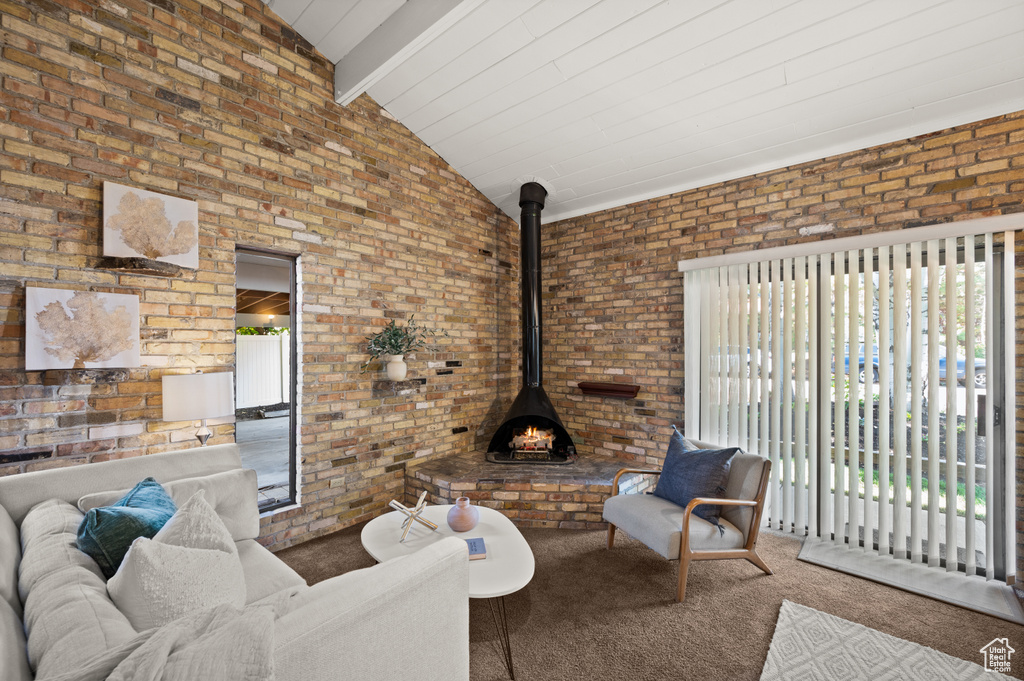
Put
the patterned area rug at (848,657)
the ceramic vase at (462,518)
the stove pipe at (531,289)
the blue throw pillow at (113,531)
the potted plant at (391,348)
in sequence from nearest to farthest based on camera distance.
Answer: the blue throw pillow at (113,531) → the patterned area rug at (848,657) → the ceramic vase at (462,518) → the potted plant at (391,348) → the stove pipe at (531,289)

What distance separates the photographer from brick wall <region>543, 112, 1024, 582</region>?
293 cm

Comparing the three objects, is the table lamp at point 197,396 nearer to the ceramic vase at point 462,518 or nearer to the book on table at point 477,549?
the ceramic vase at point 462,518

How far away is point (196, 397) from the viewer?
8.55 ft

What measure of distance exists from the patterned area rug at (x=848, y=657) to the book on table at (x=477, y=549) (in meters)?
1.39

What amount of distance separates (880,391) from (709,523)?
5.39ft

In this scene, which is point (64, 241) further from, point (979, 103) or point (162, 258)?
point (979, 103)

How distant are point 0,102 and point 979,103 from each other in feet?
18.7

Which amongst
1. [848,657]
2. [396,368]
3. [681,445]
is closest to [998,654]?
[848,657]

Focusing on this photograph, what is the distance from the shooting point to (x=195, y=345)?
9.66 feet

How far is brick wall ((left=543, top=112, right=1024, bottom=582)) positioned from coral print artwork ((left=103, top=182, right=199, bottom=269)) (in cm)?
347

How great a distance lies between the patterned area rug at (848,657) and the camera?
2.02 meters

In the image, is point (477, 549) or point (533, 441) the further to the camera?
point (533, 441)

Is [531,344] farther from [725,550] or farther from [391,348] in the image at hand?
[725,550]

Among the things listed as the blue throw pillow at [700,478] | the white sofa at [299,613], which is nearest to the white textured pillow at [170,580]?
the white sofa at [299,613]
